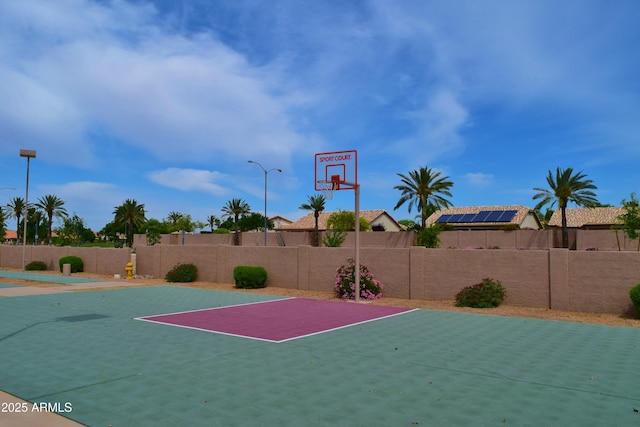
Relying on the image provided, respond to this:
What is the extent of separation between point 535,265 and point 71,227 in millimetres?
85224

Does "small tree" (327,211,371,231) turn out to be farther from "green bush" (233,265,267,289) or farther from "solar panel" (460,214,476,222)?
"green bush" (233,265,267,289)

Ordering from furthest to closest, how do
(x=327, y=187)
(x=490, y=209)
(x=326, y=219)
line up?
(x=326, y=219), (x=490, y=209), (x=327, y=187)

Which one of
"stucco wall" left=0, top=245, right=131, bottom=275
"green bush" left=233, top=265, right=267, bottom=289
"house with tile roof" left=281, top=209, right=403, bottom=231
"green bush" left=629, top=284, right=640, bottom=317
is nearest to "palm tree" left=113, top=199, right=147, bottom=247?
"house with tile roof" left=281, top=209, right=403, bottom=231

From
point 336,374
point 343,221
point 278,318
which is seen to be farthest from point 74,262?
point 343,221

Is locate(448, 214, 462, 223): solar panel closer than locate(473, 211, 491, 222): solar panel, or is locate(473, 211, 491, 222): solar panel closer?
locate(473, 211, 491, 222): solar panel

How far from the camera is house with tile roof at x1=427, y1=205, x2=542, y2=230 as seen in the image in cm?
6212

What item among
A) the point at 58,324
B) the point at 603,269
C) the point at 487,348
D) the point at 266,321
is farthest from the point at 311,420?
the point at 603,269

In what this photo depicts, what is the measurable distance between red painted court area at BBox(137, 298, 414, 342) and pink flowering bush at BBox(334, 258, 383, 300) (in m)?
1.42

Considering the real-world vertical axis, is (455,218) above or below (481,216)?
below

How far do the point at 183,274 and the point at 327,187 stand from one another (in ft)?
40.6

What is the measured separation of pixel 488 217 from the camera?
63844 millimetres

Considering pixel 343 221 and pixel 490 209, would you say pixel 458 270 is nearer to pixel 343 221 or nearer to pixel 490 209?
pixel 343 221

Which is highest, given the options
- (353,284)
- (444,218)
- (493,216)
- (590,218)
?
(493,216)

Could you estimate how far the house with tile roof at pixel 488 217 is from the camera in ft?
204
